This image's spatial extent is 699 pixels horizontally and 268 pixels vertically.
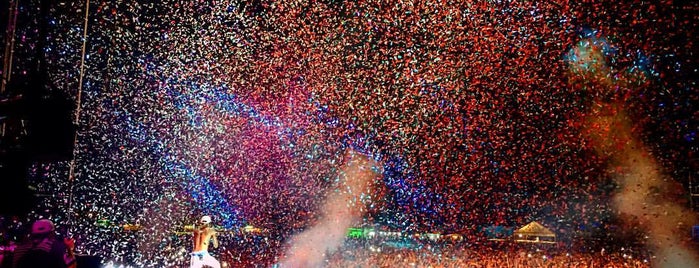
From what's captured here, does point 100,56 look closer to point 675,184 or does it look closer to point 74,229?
point 74,229

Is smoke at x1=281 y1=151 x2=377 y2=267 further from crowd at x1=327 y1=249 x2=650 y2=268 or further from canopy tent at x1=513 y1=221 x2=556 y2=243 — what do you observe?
canopy tent at x1=513 y1=221 x2=556 y2=243

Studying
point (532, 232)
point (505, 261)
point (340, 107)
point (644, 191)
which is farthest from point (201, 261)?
point (644, 191)

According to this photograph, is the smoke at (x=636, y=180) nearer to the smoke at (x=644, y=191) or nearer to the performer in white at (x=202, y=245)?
the smoke at (x=644, y=191)

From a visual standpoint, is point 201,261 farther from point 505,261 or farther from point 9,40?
point 505,261

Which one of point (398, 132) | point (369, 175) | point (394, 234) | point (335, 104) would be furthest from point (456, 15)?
point (394, 234)

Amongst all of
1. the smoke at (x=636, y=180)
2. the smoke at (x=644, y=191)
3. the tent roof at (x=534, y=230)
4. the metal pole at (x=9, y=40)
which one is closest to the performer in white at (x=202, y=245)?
the metal pole at (x=9, y=40)
